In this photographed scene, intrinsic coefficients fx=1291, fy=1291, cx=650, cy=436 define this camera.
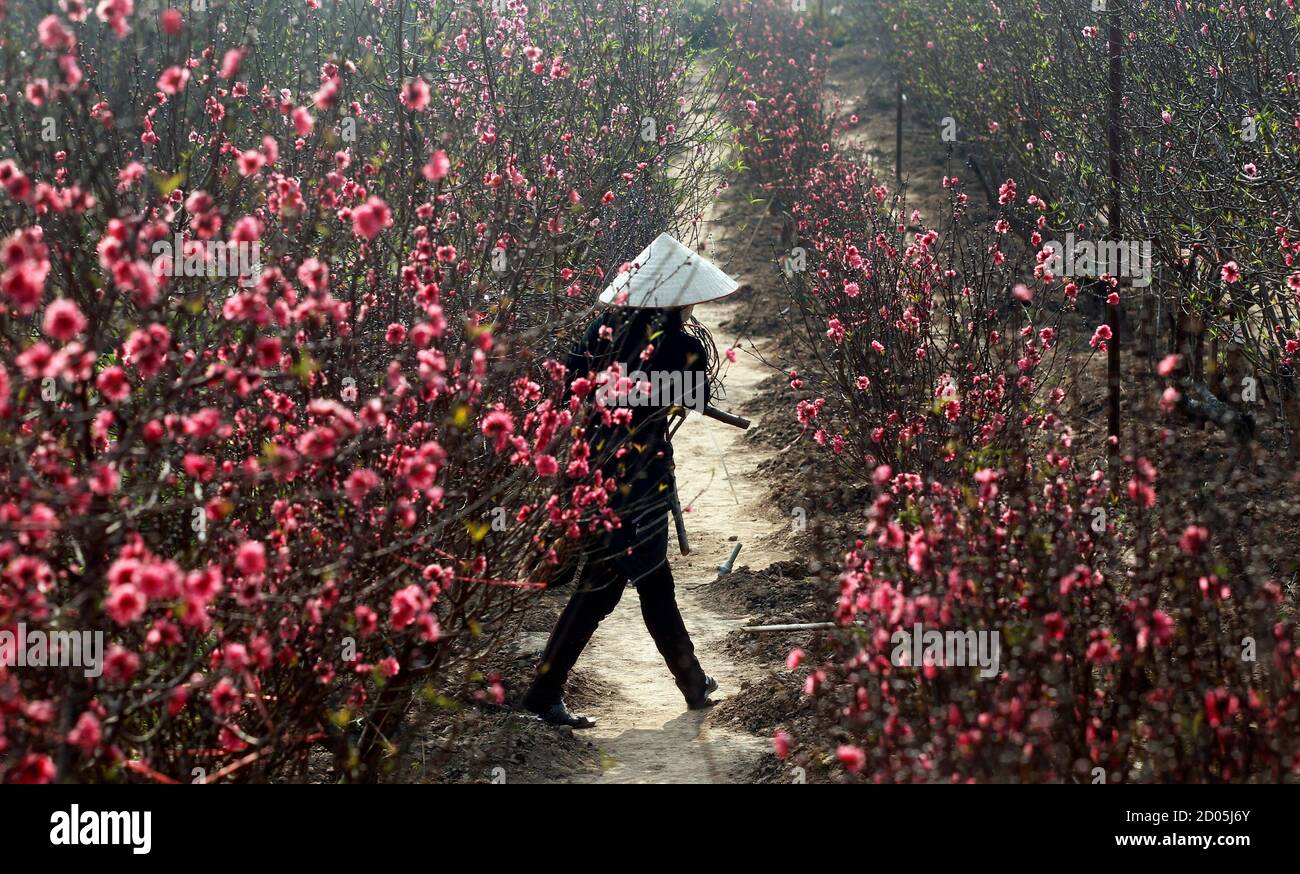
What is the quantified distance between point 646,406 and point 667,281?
0.56 meters

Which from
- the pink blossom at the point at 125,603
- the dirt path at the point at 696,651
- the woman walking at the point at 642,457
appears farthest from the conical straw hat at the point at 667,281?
the pink blossom at the point at 125,603

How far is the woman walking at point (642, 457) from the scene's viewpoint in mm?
5211

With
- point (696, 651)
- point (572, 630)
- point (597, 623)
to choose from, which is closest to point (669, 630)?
point (597, 623)

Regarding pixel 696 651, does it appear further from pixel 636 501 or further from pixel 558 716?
pixel 636 501

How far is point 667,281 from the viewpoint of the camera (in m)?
5.40

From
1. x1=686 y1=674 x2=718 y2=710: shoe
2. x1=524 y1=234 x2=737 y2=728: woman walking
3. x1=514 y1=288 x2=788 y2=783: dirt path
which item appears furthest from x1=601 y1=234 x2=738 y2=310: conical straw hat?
x1=686 y1=674 x2=718 y2=710: shoe

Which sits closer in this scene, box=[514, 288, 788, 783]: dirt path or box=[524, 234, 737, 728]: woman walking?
box=[514, 288, 788, 783]: dirt path

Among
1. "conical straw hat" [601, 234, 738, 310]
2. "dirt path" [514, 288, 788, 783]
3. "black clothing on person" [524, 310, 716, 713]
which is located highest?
"conical straw hat" [601, 234, 738, 310]

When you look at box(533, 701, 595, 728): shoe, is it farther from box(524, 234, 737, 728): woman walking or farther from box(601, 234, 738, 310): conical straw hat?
box(601, 234, 738, 310): conical straw hat

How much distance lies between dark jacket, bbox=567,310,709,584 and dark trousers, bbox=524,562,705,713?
96 mm

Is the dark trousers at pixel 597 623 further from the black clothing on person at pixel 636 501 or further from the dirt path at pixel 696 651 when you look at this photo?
the dirt path at pixel 696 651

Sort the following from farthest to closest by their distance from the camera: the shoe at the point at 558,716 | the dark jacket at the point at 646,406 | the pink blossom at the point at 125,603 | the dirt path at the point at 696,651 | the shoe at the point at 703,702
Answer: the shoe at the point at 703,702 → the shoe at the point at 558,716 → the dark jacket at the point at 646,406 → the dirt path at the point at 696,651 → the pink blossom at the point at 125,603

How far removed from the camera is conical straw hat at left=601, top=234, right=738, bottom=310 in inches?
207
